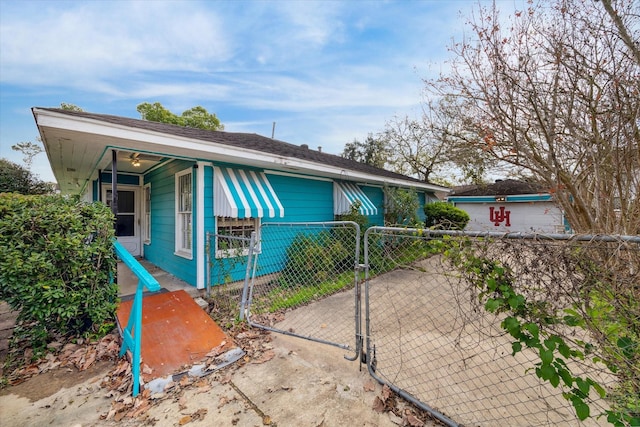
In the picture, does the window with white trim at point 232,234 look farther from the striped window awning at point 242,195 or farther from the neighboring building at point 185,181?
the striped window awning at point 242,195

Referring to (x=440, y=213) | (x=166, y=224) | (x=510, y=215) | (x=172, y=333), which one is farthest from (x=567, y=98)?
(x=510, y=215)

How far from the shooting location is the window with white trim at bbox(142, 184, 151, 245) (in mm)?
7516

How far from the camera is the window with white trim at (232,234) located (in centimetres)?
501

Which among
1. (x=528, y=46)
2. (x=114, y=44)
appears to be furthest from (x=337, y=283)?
(x=114, y=44)

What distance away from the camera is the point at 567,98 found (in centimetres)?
358

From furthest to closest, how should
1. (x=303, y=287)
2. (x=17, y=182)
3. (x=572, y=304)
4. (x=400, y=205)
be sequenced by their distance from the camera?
(x=17, y=182) < (x=400, y=205) < (x=303, y=287) < (x=572, y=304)

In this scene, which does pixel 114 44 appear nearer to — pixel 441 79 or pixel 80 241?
pixel 80 241

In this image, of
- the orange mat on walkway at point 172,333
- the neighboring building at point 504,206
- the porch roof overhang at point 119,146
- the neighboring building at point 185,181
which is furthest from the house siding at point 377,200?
the neighboring building at point 504,206

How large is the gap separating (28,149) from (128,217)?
22.4 meters

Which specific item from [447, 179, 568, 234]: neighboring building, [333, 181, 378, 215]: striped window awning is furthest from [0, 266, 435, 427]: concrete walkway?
[447, 179, 568, 234]: neighboring building

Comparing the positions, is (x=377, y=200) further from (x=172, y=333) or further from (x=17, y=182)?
(x=17, y=182)

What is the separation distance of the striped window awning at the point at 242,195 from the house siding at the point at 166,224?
18.0 inches

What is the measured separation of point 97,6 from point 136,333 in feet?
22.3

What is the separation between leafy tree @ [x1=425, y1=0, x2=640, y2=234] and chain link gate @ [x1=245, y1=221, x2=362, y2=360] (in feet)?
9.82
